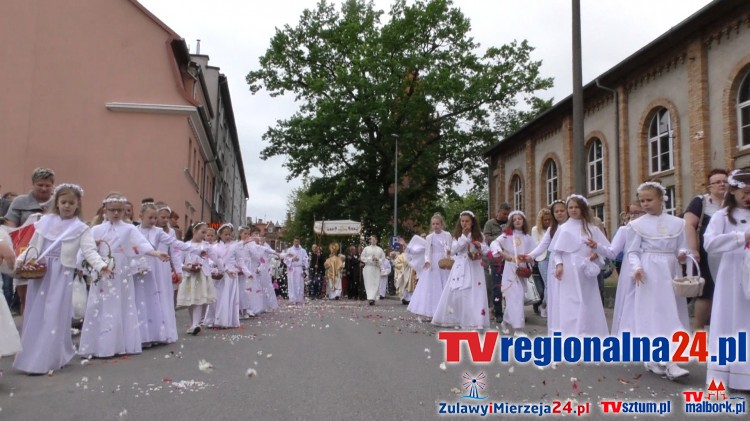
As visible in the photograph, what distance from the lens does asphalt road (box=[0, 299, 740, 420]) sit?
538cm

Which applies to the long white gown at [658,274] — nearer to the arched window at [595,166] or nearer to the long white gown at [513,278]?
the long white gown at [513,278]

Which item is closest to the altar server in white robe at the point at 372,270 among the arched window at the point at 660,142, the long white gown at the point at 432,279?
the long white gown at the point at 432,279

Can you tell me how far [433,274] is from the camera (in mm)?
14359

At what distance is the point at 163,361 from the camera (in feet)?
26.5

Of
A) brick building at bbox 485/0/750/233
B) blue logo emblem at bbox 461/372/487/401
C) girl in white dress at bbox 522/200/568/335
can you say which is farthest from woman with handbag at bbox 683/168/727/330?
brick building at bbox 485/0/750/233

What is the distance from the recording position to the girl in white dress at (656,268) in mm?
7039

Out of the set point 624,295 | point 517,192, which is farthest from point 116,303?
point 517,192

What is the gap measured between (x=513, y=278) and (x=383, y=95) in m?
27.5

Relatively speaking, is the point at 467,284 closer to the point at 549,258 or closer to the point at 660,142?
the point at 549,258

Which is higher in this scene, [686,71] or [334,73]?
[334,73]

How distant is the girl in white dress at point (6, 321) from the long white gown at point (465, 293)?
7363mm

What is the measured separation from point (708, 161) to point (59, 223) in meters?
20.5

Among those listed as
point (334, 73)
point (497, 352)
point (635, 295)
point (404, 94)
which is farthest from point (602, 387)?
point (334, 73)

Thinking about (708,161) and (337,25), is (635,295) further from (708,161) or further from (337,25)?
(337,25)
